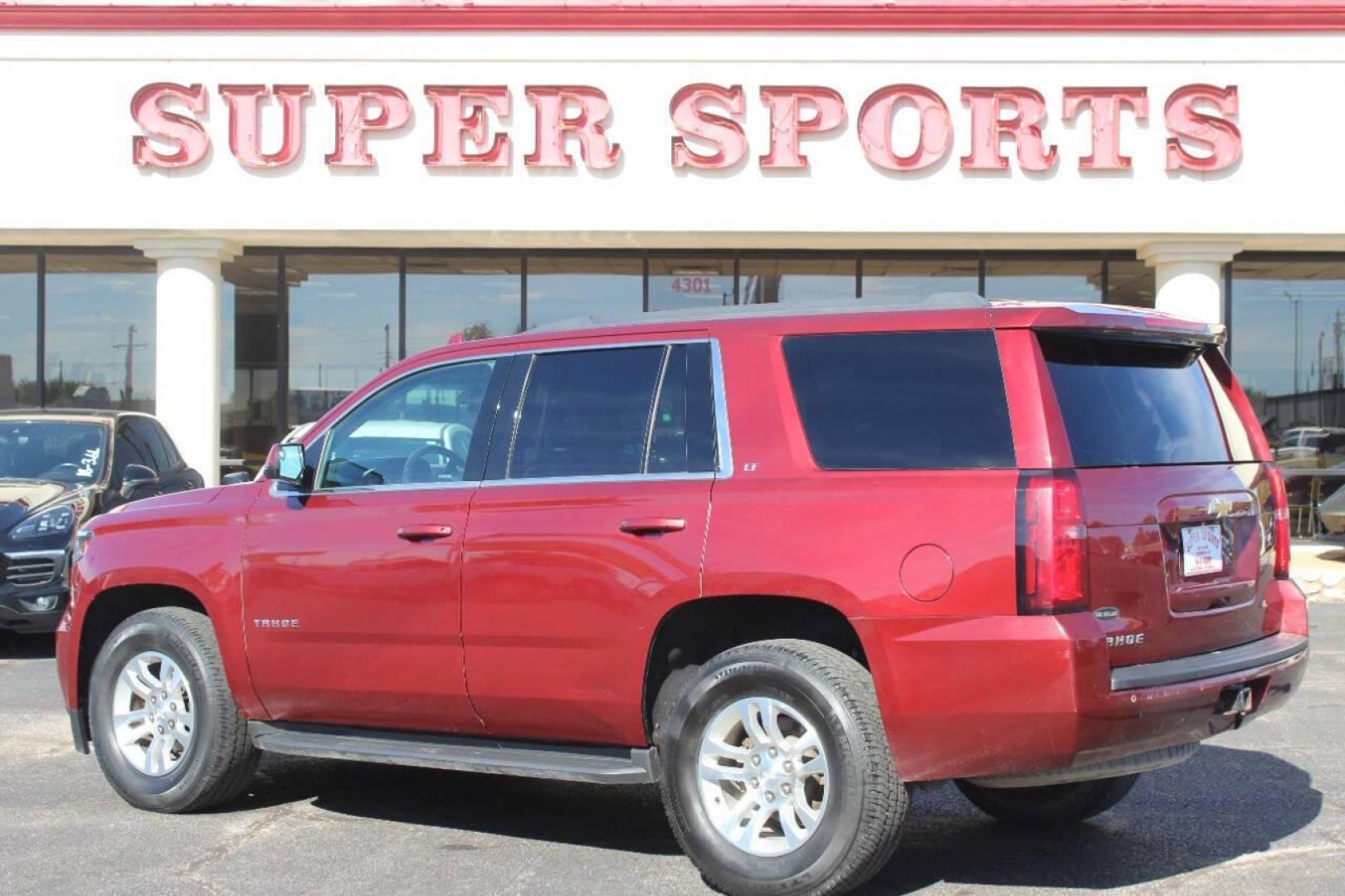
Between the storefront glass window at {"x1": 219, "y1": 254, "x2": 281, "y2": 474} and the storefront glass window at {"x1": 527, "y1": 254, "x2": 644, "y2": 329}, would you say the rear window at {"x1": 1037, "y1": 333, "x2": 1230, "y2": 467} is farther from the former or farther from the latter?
the storefront glass window at {"x1": 219, "y1": 254, "x2": 281, "y2": 474}

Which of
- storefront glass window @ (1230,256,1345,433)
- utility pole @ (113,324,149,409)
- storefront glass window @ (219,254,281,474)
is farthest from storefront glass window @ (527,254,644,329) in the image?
storefront glass window @ (1230,256,1345,433)

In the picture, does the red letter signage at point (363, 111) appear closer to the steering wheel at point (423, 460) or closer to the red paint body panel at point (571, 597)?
the steering wheel at point (423, 460)

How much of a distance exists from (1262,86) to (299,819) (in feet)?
41.9

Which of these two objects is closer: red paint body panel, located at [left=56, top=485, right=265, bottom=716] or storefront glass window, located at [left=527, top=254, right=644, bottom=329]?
red paint body panel, located at [left=56, top=485, right=265, bottom=716]

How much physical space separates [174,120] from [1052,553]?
1311cm

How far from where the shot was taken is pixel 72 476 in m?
11.0

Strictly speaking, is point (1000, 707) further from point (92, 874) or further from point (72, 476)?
point (72, 476)

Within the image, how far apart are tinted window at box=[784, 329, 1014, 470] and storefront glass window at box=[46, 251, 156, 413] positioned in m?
14.4

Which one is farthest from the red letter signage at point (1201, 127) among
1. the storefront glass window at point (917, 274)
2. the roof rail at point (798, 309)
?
the roof rail at point (798, 309)

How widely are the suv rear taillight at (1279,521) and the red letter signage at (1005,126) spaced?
10.1 meters

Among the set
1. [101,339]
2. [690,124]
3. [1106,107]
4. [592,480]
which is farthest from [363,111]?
[592,480]

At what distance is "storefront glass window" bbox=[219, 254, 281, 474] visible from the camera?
17391 mm

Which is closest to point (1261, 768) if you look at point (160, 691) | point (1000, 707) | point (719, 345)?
point (1000, 707)

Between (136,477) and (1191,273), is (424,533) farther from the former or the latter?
(1191,273)
